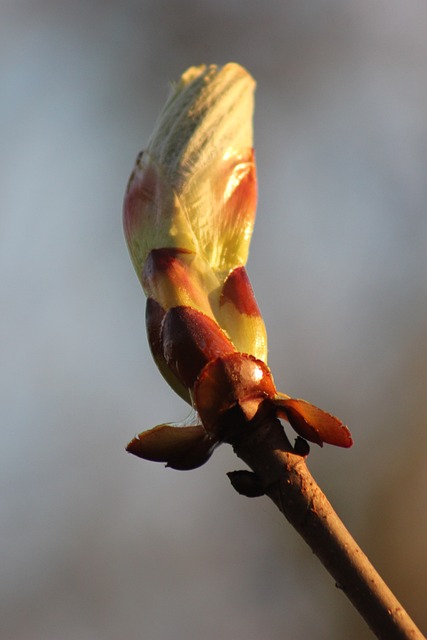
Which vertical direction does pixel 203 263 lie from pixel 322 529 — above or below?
above

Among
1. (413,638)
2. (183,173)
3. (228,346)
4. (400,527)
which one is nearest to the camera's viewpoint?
(413,638)

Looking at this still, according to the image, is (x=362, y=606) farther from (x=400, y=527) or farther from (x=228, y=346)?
(x=400, y=527)

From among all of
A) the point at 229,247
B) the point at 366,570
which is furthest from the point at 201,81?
the point at 366,570

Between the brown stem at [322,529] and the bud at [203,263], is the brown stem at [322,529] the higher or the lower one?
the lower one

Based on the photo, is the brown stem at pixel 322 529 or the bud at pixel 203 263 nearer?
the brown stem at pixel 322 529

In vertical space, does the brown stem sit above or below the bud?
below

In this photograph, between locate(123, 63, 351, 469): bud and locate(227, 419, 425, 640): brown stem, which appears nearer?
locate(227, 419, 425, 640): brown stem

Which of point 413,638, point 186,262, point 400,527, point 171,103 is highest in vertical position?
point 171,103

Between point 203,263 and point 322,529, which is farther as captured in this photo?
point 203,263
